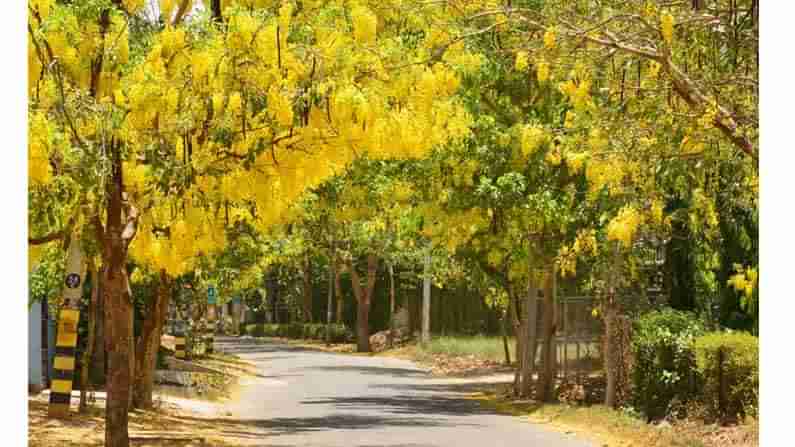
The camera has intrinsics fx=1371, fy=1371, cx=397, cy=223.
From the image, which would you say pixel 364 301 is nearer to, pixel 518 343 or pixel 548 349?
pixel 518 343

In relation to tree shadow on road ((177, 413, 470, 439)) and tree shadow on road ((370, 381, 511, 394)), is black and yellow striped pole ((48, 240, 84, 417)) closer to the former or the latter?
tree shadow on road ((177, 413, 470, 439))

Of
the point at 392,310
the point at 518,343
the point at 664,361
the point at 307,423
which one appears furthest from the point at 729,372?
the point at 392,310

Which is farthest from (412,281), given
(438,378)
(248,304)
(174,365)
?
(248,304)

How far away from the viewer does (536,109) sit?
2442 centimetres

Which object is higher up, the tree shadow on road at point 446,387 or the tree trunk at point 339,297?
the tree trunk at point 339,297

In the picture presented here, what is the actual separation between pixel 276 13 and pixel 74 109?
9.65ft

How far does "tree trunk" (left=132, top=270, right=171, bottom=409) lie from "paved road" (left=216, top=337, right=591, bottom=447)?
63.8 inches

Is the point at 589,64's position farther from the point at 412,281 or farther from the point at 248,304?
the point at 248,304

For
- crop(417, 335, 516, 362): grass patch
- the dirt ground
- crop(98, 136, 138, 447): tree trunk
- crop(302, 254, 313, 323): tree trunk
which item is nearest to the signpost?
crop(417, 335, 516, 362): grass patch

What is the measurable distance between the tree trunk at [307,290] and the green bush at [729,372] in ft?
161

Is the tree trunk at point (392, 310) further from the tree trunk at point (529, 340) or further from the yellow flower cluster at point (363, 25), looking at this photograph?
the yellow flower cluster at point (363, 25)

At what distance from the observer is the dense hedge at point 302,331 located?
64562mm

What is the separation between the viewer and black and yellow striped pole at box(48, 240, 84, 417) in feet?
63.0

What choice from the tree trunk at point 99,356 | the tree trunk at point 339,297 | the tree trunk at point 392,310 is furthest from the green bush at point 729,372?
the tree trunk at point 339,297
